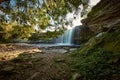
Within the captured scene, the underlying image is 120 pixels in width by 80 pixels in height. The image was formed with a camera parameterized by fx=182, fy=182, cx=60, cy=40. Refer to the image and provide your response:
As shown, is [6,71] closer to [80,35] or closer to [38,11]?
[38,11]

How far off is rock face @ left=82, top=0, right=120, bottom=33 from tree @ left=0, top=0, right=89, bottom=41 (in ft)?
10.4

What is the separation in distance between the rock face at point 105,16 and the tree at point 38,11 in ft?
10.4

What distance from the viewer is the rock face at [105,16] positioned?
34.2 feet

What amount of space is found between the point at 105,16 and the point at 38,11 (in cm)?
495

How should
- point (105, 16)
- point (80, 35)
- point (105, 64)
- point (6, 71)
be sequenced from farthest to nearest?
1. point (80, 35)
2. point (105, 16)
3. point (6, 71)
4. point (105, 64)

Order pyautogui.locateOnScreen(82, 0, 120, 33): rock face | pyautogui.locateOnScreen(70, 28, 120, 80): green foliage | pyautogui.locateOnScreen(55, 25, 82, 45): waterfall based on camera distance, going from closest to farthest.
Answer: pyautogui.locateOnScreen(70, 28, 120, 80): green foliage
pyautogui.locateOnScreen(82, 0, 120, 33): rock face
pyautogui.locateOnScreen(55, 25, 82, 45): waterfall

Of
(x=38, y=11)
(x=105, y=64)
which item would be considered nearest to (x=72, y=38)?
(x=38, y=11)

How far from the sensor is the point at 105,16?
11.3 metres

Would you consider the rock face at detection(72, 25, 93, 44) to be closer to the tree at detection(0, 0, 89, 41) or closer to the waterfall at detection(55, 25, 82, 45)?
the waterfall at detection(55, 25, 82, 45)

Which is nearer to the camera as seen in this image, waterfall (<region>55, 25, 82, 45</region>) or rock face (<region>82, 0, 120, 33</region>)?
rock face (<region>82, 0, 120, 33</region>)

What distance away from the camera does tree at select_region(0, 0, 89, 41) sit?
7.68 metres

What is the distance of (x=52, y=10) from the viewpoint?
313 inches

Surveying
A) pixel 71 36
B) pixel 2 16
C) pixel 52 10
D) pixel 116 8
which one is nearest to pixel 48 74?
pixel 52 10

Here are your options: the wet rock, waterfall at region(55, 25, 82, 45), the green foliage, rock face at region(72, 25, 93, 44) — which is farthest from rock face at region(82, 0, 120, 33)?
waterfall at region(55, 25, 82, 45)
